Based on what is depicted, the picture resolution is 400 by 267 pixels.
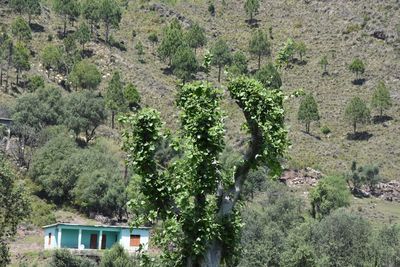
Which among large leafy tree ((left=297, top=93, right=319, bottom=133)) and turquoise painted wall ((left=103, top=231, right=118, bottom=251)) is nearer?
turquoise painted wall ((left=103, top=231, right=118, bottom=251))

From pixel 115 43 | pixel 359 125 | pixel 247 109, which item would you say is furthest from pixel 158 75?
pixel 247 109

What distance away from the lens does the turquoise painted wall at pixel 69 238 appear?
6140 centimetres

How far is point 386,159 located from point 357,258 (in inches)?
1430

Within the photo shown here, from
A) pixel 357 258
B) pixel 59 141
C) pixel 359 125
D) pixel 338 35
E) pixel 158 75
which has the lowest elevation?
pixel 357 258

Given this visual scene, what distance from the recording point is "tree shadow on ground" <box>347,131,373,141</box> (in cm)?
10256

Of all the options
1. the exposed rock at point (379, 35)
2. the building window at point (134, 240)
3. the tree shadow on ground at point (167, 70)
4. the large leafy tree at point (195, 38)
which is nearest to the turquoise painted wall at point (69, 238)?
the building window at point (134, 240)

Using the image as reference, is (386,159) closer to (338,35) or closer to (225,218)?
(338,35)

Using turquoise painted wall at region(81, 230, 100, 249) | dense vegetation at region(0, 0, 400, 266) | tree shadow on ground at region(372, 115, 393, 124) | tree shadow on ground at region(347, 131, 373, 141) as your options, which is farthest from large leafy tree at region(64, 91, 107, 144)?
tree shadow on ground at region(372, 115, 393, 124)

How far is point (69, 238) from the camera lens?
62.0m

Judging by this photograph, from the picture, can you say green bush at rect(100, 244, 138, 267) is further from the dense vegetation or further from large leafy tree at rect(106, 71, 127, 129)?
large leafy tree at rect(106, 71, 127, 129)

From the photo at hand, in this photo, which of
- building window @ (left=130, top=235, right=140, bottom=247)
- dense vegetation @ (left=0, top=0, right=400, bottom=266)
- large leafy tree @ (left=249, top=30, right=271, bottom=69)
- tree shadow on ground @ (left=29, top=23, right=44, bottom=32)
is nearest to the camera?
dense vegetation @ (left=0, top=0, right=400, bottom=266)

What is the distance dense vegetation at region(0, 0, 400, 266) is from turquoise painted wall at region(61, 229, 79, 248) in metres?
3.74

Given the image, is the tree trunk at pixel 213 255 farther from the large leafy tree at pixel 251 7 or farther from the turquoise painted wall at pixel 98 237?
the large leafy tree at pixel 251 7

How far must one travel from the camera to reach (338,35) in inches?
5217
